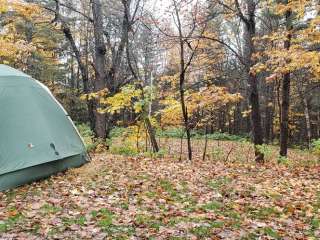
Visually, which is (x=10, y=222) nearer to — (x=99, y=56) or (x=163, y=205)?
(x=163, y=205)

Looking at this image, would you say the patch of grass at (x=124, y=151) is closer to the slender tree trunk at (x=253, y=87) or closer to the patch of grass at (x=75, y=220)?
the slender tree trunk at (x=253, y=87)

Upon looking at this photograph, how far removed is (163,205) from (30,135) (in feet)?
11.6

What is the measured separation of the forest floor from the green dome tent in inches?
12.6

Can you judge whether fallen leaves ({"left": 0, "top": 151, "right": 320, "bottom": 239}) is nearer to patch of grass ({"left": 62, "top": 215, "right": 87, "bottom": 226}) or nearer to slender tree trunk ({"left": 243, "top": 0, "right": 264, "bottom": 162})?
patch of grass ({"left": 62, "top": 215, "right": 87, "bottom": 226})

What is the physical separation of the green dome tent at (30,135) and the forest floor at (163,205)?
0.32m

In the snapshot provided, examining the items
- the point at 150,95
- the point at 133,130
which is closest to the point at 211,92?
the point at 150,95

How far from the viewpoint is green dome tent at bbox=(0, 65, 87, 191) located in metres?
8.02

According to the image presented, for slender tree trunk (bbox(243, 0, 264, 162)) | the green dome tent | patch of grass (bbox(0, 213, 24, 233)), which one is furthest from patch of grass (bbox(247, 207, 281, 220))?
slender tree trunk (bbox(243, 0, 264, 162))

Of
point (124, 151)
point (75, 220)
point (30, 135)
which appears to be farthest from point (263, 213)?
point (124, 151)

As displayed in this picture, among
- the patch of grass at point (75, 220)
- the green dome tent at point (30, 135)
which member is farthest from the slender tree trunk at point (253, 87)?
the patch of grass at point (75, 220)

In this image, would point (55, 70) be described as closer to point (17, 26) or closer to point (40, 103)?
point (17, 26)

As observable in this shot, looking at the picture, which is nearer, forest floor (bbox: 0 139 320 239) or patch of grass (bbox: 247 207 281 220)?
forest floor (bbox: 0 139 320 239)

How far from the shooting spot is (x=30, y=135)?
336 inches

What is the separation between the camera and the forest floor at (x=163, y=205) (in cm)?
533
